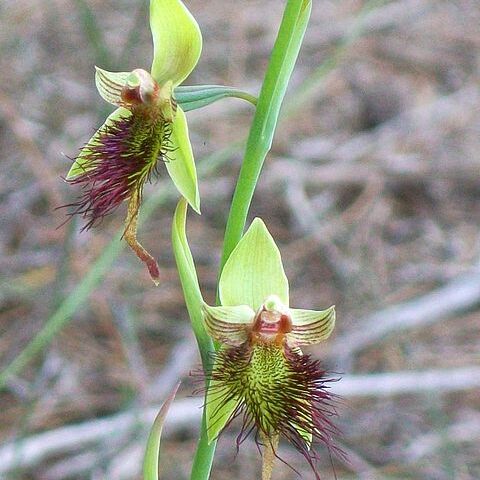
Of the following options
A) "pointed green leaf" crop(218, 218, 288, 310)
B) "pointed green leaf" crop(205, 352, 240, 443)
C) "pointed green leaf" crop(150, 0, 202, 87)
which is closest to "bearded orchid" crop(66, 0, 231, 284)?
"pointed green leaf" crop(150, 0, 202, 87)

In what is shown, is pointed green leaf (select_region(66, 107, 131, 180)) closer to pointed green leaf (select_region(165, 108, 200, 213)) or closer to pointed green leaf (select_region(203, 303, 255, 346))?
pointed green leaf (select_region(165, 108, 200, 213))

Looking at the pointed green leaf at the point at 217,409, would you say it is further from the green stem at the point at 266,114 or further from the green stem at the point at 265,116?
the green stem at the point at 265,116

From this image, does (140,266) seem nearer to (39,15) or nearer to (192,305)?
(39,15)

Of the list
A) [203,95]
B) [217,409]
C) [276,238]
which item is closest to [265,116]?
[203,95]

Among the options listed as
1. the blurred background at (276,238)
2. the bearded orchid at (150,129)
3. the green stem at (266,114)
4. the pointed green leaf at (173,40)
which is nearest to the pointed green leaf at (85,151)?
the bearded orchid at (150,129)

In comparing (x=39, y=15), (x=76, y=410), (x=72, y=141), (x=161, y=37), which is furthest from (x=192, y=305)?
(x=39, y=15)

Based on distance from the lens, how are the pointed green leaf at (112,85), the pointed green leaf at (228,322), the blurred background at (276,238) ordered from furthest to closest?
the blurred background at (276,238), the pointed green leaf at (112,85), the pointed green leaf at (228,322)

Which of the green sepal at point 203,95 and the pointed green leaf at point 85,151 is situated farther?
the pointed green leaf at point 85,151
